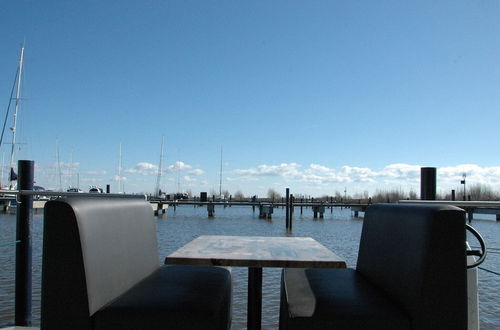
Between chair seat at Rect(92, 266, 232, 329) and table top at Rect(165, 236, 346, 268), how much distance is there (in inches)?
7.1

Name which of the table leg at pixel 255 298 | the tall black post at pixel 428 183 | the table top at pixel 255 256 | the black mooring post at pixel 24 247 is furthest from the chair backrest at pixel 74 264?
the tall black post at pixel 428 183

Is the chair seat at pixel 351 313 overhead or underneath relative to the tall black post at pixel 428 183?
underneath

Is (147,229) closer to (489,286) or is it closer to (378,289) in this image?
(378,289)

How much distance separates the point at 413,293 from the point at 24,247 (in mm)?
2551

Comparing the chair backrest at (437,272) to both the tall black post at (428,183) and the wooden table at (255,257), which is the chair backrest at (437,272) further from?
the tall black post at (428,183)

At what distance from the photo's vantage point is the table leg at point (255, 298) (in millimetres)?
2341

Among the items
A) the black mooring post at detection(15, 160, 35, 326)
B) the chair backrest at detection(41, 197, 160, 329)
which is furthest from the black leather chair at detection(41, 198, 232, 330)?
the black mooring post at detection(15, 160, 35, 326)

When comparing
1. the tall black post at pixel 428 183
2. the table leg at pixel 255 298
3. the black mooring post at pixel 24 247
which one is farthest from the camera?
the tall black post at pixel 428 183

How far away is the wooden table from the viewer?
76.2 inches

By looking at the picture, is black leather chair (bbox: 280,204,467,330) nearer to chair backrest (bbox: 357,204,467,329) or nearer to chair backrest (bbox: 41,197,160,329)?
chair backrest (bbox: 357,204,467,329)

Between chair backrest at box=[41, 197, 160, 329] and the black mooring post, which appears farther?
the black mooring post

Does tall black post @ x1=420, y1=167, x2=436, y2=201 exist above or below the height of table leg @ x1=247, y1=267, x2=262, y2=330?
above

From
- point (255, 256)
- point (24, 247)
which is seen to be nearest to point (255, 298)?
point (255, 256)

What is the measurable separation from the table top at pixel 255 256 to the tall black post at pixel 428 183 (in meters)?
1.25
